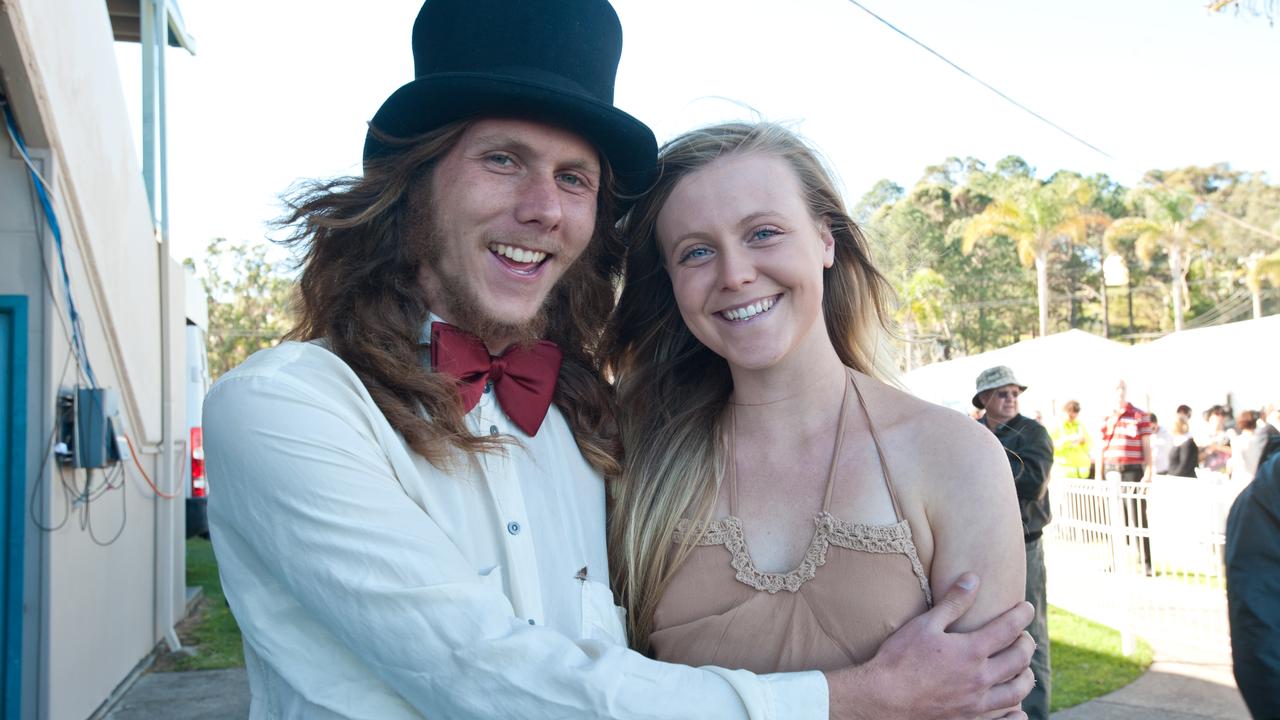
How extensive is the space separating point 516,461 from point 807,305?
0.79 m

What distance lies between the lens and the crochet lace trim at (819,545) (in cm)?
212

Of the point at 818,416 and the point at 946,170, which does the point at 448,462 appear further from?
the point at 946,170

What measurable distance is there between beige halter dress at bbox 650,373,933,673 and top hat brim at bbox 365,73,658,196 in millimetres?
865

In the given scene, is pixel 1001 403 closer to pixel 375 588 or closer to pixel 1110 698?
pixel 1110 698

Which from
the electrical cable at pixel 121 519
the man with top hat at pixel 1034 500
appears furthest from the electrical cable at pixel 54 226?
the man with top hat at pixel 1034 500

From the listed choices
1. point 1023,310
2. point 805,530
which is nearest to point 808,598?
point 805,530

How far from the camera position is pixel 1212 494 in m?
6.86

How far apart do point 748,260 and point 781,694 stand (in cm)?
102

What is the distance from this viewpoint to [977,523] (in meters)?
2.09

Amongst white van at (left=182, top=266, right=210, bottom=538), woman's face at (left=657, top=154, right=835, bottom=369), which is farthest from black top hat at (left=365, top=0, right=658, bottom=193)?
white van at (left=182, top=266, right=210, bottom=538)

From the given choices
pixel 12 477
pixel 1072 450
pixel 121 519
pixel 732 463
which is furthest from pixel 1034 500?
pixel 1072 450

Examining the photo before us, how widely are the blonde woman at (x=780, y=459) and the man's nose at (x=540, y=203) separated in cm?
34

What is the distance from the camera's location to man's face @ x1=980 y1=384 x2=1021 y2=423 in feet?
22.0

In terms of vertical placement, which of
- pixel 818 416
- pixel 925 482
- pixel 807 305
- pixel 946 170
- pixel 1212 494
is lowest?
pixel 1212 494
